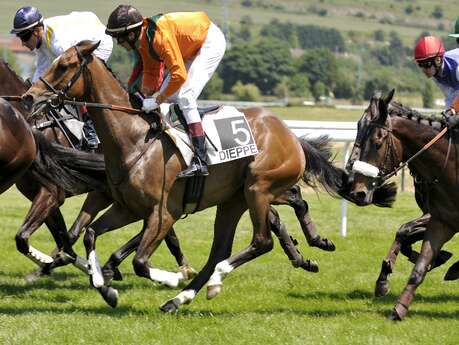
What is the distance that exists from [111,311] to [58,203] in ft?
4.62

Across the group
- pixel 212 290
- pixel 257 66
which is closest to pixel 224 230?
pixel 212 290

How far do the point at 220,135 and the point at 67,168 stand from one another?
1543mm

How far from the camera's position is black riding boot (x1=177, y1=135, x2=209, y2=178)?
626 cm

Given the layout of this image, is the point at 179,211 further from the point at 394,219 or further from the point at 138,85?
the point at 394,219

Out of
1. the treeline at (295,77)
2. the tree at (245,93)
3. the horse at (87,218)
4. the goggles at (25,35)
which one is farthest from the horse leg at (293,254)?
the tree at (245,93)

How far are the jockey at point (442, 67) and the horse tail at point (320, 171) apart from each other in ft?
3.76

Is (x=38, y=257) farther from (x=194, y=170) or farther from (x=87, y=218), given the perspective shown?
(x=194, y=170)

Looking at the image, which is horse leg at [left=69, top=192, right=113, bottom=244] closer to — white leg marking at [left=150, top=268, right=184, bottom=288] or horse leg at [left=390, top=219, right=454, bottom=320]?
white leg marking at [left=150, top=268, right=184, bottom=288]

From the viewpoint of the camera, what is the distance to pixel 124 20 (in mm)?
6094

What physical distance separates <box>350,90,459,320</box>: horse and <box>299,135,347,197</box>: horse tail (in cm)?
124

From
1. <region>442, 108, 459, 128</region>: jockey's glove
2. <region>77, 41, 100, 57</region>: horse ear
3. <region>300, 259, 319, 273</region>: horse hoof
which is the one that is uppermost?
<region>77, 41, 100, 57</region>: horse ear

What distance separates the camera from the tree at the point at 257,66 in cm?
7312

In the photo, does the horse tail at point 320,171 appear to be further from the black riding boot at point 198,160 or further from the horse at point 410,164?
the black riding boot at point 198,160

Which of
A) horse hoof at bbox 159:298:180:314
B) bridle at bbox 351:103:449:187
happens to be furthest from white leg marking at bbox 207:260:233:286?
bridle at bbox 351:103:449:187
